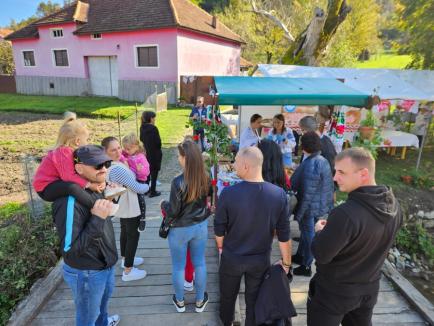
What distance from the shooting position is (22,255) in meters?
4.37

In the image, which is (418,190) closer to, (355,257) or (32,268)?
(355,257)

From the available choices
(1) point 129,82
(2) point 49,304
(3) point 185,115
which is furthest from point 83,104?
(2) point 49,304

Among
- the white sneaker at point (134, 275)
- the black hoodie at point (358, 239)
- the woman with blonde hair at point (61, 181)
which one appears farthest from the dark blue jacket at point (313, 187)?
the woman with blonde hair at point (61, 181)

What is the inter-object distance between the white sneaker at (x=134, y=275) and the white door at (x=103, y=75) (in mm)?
19273

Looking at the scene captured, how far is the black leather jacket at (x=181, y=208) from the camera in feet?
9.03

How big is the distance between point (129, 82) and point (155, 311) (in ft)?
60.6

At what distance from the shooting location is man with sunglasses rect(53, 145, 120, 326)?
217 cm

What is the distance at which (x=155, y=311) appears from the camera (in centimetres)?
332

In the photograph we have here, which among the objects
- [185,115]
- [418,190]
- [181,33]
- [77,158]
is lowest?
[418,190]

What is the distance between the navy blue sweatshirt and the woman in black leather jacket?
337mm

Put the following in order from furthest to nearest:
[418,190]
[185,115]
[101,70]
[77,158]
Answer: [101,70]
[185,115]
[418,190]
[77,158]

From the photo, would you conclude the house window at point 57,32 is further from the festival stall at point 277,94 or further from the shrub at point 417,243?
the shrub at point 417,243

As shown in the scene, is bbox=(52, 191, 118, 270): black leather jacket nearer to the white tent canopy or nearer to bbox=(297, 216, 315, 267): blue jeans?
bbox=(297, 216, 315, 267): blue jeans

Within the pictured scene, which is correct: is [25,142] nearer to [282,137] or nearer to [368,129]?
[282,137]
